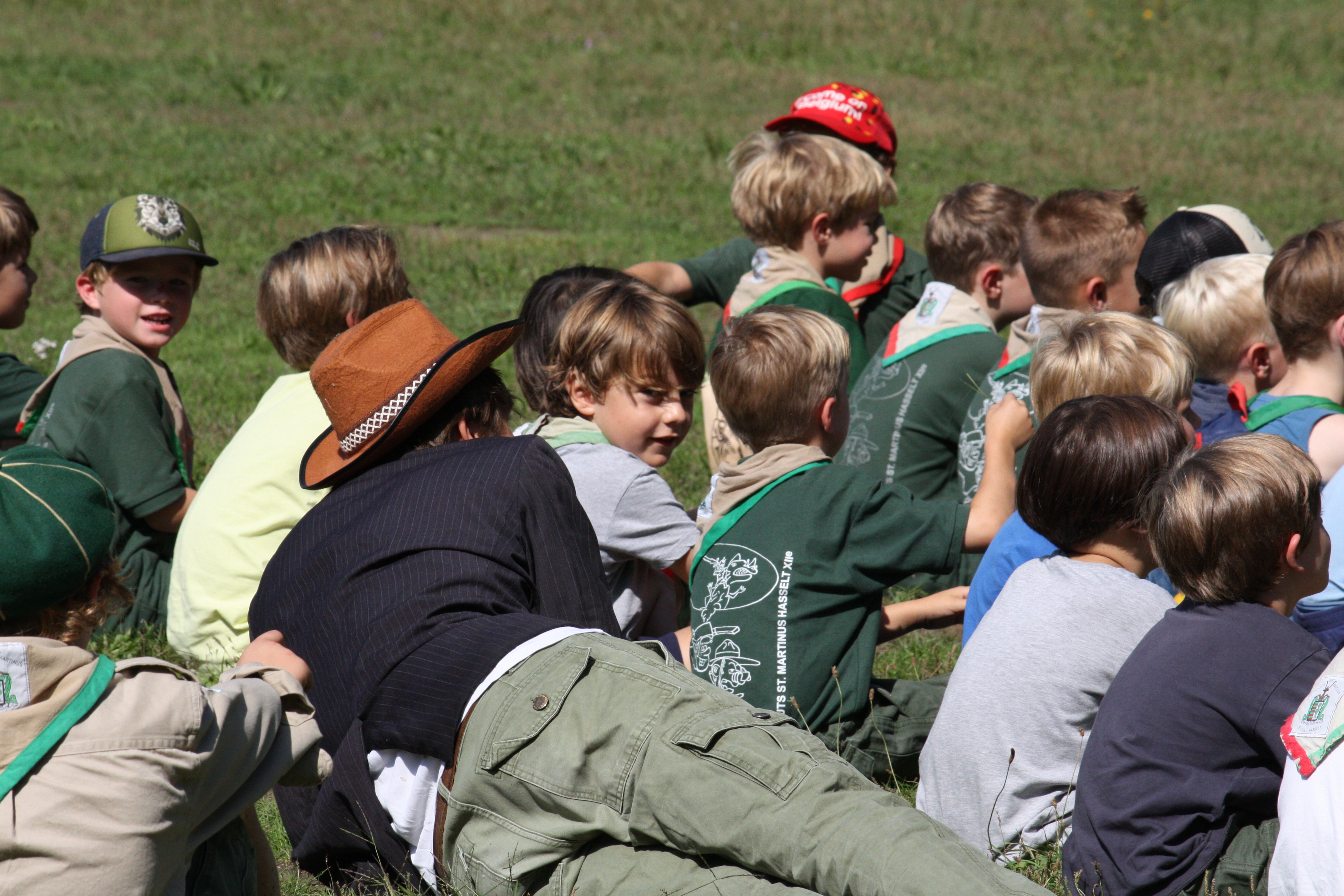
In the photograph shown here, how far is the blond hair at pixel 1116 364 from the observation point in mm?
3582

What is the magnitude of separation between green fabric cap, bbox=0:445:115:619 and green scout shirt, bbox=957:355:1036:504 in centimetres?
286

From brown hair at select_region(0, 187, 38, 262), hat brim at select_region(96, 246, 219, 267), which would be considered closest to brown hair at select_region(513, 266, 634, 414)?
hat brim at select_region(96, 246, 219, 267)

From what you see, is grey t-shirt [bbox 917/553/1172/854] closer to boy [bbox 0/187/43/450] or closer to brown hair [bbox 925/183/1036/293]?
brown hair [bbox 925/183/1036/293]

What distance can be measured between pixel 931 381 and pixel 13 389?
3563 millimetres

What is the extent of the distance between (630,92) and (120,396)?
1445 cm

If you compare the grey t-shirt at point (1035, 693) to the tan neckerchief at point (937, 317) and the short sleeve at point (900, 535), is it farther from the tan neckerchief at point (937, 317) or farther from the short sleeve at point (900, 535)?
the tan neckerchief at point (937, 317)

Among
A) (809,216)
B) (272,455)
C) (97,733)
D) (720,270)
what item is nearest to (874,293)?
(720,270)

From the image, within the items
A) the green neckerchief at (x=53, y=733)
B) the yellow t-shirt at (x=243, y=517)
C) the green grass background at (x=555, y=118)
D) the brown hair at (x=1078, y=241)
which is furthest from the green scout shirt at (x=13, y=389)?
the brown hair at (x=1078, y=241)

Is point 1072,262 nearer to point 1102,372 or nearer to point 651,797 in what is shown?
point 1102,372

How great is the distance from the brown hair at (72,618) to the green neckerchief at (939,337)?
3.20 m

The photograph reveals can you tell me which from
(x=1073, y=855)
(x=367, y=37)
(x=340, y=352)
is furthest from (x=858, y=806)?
(x=367, y=37)

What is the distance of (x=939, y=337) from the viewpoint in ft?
16.1

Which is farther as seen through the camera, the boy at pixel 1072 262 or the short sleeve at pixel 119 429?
the boy at pixel 1072 262

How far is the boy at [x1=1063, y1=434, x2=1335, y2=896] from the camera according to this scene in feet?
8.63
